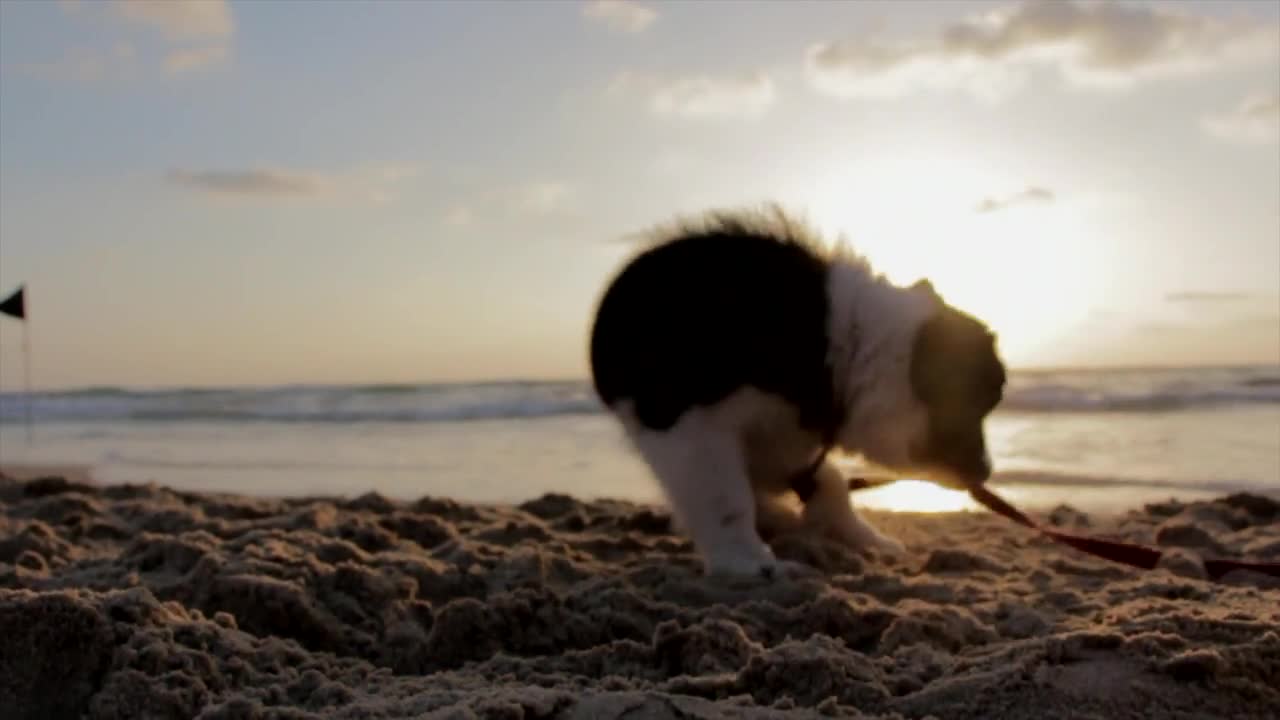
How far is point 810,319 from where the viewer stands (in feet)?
13.8

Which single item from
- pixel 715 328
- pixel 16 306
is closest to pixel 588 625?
pixel 715 328

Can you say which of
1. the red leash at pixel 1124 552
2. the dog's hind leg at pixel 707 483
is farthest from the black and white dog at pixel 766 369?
the red leash at pixel 1124 552

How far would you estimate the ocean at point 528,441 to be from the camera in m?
7.34

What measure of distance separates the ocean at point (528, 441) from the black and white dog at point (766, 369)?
42 centimetres

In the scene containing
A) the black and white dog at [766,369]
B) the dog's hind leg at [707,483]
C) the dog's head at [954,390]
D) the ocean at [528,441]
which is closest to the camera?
the dog's hind leg at [707,483]

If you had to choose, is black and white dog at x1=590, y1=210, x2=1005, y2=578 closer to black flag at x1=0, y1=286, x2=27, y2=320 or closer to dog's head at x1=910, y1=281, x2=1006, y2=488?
dog's head at x1=910, y1=281, x2=1006, y2=488

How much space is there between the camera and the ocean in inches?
289

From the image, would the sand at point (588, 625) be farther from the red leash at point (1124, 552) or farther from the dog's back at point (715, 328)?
the dog's back at point (715, 328)

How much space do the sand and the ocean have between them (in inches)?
33.5

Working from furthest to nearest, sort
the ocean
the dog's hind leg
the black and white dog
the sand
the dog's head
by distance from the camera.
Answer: the ocean < the dog's head < the black and white dog < the dog's hind leg < the sand

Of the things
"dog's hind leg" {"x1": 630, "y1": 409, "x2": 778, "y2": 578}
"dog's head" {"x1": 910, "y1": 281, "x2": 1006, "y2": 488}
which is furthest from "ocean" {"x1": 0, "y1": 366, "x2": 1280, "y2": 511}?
"dog's head" {"x1": 910, "y1": 281, "x2": 1006, "y2": 488}

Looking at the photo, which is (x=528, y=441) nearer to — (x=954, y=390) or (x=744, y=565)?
(x=954, y=390)

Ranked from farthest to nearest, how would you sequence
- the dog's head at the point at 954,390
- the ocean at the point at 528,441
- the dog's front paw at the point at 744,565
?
the ocean at the point at 528,441
the dog's head at the point at 954,390
the dog's front paw at the point at 744,565

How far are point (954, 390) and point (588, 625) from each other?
68.3 inches
